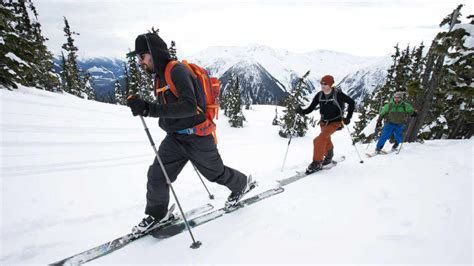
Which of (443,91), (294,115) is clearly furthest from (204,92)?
(294,115)

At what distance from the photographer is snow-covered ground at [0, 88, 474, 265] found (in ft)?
9.36

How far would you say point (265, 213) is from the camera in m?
3.85

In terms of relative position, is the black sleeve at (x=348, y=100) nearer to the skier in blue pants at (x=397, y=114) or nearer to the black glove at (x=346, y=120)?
the black glove at (x=346, y=120)

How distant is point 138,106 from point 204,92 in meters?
0.86

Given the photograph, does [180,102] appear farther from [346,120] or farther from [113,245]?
[346,120]

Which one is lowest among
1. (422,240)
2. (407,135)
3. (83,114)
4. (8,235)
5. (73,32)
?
(407,135)

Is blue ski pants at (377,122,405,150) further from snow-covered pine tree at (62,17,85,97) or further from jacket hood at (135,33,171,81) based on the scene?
snow-covered pine tree at (62,17,85,97)

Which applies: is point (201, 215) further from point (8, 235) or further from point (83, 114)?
point (83, 114)

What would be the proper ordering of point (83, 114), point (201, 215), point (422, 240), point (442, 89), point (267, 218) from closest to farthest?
point (422, 240)
point (267, 218)
point (201, 215)
point (442, 89)
point (83, 114)

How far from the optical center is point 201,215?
3.94m

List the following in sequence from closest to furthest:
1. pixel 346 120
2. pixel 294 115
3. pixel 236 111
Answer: pixel 346 120 < pixel 294 115 < pixel 236 111

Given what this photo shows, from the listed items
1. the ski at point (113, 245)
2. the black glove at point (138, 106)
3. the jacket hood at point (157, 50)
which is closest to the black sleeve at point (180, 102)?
the black glove at point (138, 106)

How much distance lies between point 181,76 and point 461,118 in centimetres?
1391

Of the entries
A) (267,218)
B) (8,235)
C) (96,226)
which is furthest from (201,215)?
(8,235)
